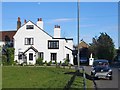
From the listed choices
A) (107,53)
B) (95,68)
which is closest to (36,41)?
(107,53)

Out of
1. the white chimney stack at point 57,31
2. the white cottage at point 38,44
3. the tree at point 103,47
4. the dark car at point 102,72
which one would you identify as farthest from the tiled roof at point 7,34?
the dark car at point 102,72

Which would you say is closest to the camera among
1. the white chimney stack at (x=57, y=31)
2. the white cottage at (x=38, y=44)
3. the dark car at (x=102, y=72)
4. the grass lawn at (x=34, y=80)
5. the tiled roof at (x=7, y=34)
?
the grass lawn at (x=34, y=80)

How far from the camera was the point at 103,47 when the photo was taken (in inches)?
3514

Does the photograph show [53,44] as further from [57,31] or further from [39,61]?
[39,61]

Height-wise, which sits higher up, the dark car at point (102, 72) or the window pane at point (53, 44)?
the window pane at point (53, 44)

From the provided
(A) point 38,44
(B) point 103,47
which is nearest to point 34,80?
(A) point 38,44

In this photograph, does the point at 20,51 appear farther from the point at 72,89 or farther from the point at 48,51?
the point at 72,89

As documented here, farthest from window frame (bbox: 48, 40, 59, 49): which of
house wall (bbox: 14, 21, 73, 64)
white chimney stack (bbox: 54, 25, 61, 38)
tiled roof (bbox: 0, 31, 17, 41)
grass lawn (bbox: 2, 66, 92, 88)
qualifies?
grass lawn (bbox: 2, 66, 92, 88)

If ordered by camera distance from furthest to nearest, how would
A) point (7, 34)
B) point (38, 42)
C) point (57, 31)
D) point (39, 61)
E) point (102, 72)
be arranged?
point (7, 34) → point (57, 31) → point (38, 42) → point (39, 61) → point (102, 72)

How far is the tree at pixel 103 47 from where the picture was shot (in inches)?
3302

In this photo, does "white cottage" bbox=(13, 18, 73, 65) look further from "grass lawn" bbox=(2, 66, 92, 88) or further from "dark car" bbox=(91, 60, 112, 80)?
"grass lawn" bbox=(2, 66, 92, 88)

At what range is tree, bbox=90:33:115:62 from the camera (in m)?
83.9

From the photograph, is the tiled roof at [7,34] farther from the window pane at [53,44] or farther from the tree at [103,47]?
the tree at [103,47]

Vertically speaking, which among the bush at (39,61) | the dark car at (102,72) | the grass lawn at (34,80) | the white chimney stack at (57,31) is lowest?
the grass lawn at (34,80)
